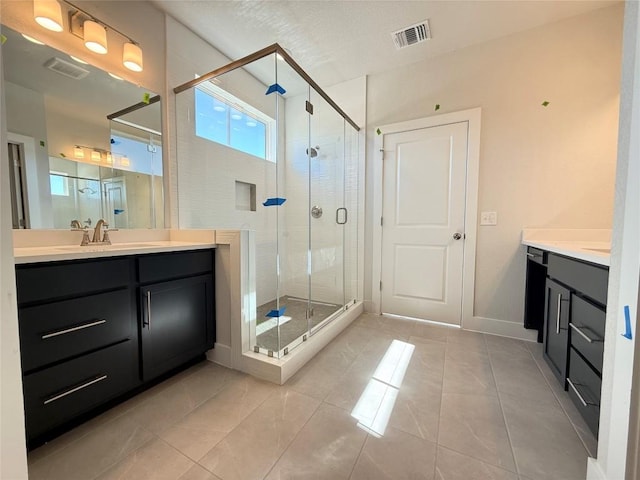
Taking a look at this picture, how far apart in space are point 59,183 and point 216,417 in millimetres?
1613

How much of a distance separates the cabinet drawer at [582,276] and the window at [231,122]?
262cm

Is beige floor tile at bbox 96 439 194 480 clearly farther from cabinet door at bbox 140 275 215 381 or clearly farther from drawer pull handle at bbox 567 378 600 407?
drawer pull handle at bbox 567 378 600 407

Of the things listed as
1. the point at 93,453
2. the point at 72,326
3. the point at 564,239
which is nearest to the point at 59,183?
the point at 72,326

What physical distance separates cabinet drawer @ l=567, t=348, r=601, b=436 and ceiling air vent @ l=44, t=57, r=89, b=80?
10.4 feet

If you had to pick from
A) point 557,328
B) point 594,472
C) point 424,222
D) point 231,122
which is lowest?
point 594,472

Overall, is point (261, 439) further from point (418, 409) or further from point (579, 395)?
point (579, 395)

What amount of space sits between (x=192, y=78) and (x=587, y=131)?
10.6 ft

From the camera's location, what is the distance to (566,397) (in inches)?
57.0

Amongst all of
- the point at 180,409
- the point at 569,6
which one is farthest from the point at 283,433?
the point at 569,6

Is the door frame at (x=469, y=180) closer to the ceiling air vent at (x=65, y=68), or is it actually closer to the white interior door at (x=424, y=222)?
the white interior door at (x=424, y=222)

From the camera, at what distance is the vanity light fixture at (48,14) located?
1.37m

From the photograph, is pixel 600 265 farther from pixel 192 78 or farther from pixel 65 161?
pixel 192 78

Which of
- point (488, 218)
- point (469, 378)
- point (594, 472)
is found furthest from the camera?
point (488, 218)

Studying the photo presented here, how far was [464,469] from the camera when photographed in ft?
3.37
